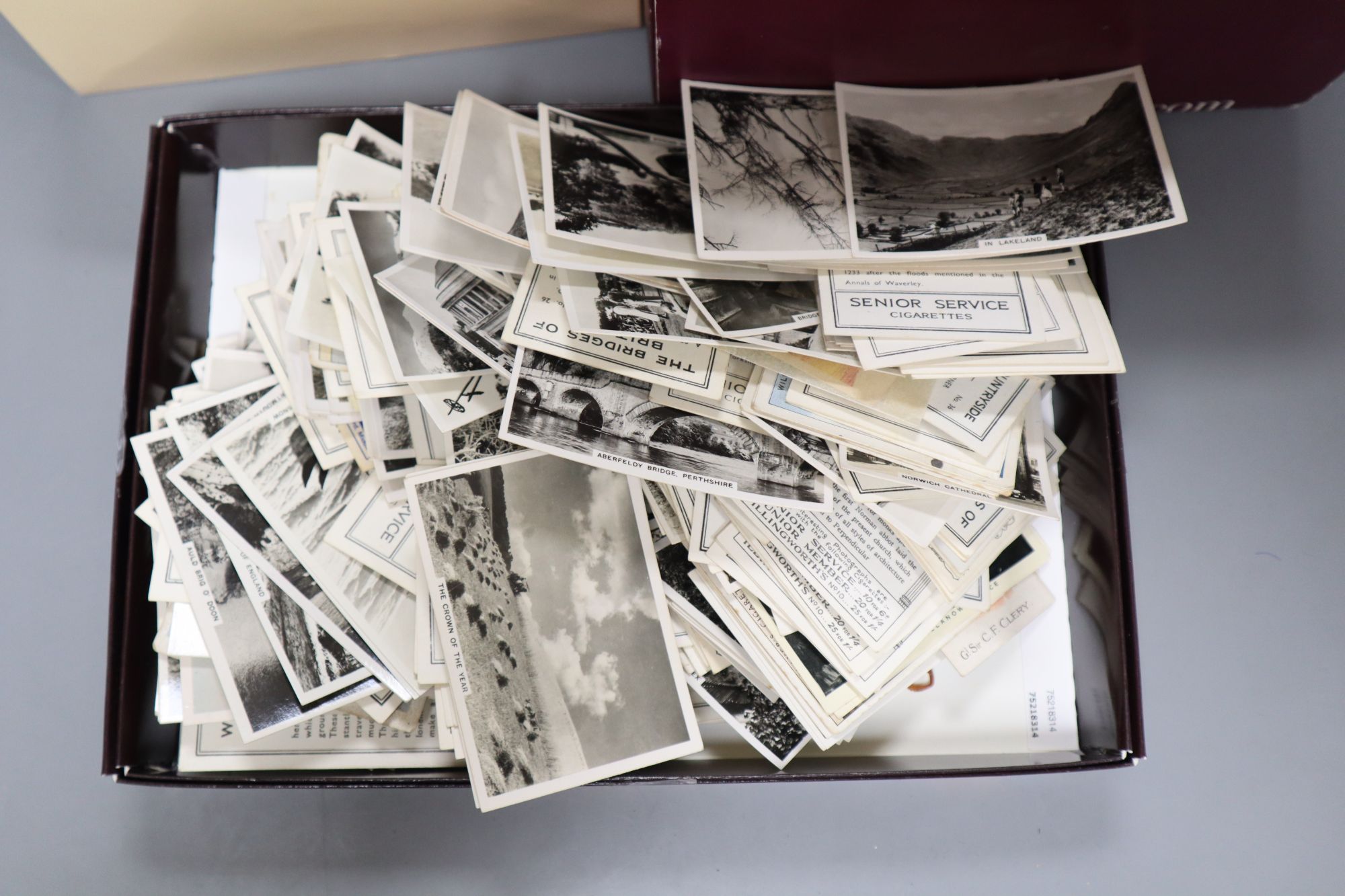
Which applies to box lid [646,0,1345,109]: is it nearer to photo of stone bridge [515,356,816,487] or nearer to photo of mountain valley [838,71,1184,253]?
photo of mountain valley [838,71,1184,253]

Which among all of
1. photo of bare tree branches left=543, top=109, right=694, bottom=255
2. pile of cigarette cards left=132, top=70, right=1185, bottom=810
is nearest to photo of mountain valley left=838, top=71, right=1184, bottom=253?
pile of cigarette cards left=132, top=70, right=1185, bottom=810

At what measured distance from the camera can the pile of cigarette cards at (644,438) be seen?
660 mm

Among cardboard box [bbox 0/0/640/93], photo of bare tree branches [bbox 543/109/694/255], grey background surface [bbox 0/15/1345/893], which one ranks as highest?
cardboard box [bbox 0/0/640/93]

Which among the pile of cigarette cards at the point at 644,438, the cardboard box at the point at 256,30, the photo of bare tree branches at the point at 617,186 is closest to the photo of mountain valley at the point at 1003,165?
the pile of cigarette cards at the point at 644,438

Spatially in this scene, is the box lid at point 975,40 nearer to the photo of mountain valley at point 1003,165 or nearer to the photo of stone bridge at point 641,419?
the photo of mountain valley at point 1003,165

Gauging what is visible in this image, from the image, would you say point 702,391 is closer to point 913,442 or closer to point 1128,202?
point 913,442

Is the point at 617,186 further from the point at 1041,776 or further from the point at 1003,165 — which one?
the point at 1041,776

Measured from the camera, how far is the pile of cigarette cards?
2.16ft

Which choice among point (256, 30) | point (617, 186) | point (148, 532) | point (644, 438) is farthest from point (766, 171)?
point (148, 532)

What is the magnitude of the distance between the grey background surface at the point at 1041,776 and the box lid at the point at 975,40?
14cm

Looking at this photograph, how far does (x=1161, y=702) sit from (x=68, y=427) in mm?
1069

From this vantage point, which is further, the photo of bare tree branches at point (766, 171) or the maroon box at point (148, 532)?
the maroon box at point (148, 532)

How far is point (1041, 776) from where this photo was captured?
2.81 feet

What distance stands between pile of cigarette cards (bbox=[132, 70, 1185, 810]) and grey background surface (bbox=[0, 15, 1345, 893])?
0.09 metres
